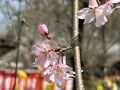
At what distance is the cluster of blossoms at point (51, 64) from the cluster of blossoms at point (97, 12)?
0.66 ft

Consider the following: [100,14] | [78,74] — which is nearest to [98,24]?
[100,14]

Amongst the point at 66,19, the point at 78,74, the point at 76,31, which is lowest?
the point at 78,74

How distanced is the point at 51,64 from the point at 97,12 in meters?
0.35

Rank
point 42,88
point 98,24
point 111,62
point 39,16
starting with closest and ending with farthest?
point 98,24, point 42,88, point 39,16, point 111,62

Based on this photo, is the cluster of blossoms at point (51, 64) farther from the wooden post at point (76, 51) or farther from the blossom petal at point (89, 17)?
the blossom petal at point (89, 17)

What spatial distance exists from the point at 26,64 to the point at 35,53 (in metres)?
17.9

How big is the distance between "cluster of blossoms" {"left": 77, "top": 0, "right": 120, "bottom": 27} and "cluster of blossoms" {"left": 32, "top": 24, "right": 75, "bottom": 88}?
0.20m

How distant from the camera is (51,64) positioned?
224 cm

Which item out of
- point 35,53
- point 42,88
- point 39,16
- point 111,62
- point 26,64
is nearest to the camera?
point 35,53

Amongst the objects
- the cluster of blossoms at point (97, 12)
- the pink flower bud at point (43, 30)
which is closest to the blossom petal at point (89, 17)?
the cluster of blossoms at point (97, 12)

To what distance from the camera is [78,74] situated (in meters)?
2.14

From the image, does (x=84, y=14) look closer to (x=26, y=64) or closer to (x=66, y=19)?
(x=66, y=19)

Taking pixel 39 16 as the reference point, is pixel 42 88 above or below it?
below

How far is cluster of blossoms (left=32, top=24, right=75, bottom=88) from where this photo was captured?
221 cm
